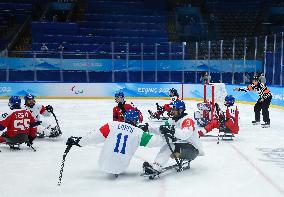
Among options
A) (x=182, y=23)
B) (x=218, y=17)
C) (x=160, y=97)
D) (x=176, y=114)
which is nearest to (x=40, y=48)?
(x=160, y=97)

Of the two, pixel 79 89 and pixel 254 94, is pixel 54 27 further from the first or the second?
pixel 254 94

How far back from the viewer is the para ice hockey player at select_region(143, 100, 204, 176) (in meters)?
6.09

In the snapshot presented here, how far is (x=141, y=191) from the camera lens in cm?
562

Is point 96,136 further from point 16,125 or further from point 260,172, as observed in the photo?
point 16,125

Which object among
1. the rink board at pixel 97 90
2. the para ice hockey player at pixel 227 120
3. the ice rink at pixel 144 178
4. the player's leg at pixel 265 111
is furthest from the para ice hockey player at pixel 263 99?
the rink board at pixel 97 90

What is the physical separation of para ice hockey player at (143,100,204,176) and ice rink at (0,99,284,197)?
195mm

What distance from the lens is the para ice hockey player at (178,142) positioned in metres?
6.09

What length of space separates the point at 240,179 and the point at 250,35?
2727 cm

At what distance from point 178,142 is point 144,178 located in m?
0.68

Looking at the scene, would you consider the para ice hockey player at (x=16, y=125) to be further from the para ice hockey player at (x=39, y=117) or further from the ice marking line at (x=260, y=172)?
the ice marking line at (x=260, y=172)

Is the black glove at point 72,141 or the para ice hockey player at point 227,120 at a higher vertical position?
the black glove at point 72,141

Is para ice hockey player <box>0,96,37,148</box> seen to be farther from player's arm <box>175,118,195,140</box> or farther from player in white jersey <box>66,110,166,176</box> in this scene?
player's arm <box>175,118,195,140</box>

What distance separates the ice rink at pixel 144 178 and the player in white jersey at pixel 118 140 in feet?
0.82

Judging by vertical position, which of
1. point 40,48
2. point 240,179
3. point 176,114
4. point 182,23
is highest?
point 182,23
